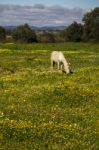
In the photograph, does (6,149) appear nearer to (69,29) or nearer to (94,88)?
(94,88)

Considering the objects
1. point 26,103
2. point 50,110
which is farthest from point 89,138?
point 26,103

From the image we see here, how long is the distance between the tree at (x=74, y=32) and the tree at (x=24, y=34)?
39.5ft

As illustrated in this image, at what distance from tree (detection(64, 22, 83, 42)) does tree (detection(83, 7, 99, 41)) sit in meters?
4.54

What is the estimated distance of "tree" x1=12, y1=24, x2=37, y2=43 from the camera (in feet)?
533

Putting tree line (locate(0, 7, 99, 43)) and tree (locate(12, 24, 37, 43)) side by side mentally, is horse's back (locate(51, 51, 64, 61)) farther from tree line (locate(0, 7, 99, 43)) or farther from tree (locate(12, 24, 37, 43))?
tree (locate(12, 24, 37, 43))

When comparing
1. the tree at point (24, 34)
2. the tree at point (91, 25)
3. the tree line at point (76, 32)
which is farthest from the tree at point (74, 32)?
Result: the tree at point (24, 34)

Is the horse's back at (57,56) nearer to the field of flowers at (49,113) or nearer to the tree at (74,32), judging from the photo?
the field of flowers at (49,113)

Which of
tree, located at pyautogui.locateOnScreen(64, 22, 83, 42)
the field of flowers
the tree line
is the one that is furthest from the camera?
tree, located at pyautogui.locateOnScreen(64, 22, 83, 42)

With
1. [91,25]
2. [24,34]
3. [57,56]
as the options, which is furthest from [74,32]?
[57,56]

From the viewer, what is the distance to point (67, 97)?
86.4ft

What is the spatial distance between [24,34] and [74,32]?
1999 cm

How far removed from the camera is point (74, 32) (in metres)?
156

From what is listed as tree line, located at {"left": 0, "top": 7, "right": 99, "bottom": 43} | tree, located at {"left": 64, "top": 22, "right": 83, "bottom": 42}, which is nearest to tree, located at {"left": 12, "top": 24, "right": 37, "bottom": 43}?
tree line, located at {"left": 0, "top": 7, "right": 99, "bottom": 43}

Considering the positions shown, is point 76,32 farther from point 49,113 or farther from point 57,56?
point 49,113
